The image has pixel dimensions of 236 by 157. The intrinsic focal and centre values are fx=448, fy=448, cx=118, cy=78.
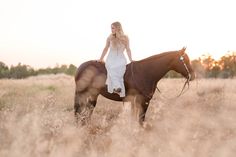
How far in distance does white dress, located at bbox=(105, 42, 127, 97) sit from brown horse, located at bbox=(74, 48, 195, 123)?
141 millimetres

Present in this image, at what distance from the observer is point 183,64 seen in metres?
9.48

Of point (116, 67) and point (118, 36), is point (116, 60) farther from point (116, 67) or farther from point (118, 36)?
point (118, 36)

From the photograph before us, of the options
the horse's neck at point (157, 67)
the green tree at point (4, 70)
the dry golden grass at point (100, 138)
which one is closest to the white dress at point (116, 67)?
the horse's neck at point (157, 67)

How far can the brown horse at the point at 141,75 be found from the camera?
927 cm

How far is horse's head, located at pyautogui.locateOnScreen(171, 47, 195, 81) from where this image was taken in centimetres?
948

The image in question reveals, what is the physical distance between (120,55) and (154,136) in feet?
8.74

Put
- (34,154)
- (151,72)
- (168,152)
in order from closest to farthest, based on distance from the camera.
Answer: (34,154)
(168,152)
(151,72)

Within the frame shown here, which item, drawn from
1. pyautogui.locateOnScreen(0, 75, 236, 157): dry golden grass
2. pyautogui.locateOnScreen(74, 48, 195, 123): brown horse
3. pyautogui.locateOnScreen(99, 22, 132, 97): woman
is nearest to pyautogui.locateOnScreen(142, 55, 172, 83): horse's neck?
pyautogui.locateOnScreen(74, 48, 195, 123): brown horse

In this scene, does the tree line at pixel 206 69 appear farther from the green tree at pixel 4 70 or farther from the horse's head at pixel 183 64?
the horse's head at pixel 183 64

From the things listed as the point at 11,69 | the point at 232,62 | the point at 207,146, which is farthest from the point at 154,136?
the point at 11,69

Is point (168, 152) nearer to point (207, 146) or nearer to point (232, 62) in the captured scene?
point (207, 146)

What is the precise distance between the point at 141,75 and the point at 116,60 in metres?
0.61

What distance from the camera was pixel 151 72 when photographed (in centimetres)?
944

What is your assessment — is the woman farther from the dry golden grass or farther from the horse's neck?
the dry golden grass
